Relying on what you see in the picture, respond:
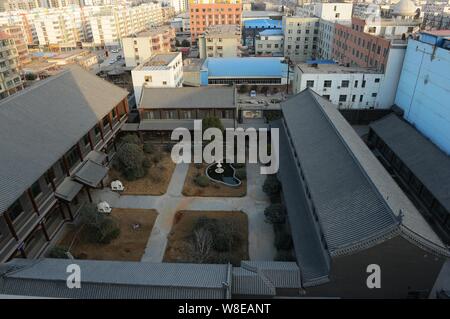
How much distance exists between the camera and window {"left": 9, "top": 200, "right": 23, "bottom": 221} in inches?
870

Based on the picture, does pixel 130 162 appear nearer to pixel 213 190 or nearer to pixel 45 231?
pixel 213 190

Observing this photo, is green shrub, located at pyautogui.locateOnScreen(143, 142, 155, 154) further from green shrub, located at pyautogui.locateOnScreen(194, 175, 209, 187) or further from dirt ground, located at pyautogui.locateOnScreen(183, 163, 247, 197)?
green shrub, located at pyautogui.locateOnScreen(194, 175, 209, 187)

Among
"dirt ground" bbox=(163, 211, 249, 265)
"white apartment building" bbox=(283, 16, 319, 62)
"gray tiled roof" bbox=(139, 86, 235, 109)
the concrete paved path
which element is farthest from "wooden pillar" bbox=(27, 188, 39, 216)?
"white apartment building" bbox=(283, 16, 319, 62)

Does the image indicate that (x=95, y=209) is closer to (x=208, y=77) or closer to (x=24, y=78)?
(x=208, y=77)

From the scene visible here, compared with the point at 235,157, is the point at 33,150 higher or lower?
higher

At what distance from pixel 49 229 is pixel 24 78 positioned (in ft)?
221

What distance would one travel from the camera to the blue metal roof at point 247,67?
203ft

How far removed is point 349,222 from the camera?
62.1 ft

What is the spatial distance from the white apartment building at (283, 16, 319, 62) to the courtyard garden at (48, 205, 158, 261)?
6873cm

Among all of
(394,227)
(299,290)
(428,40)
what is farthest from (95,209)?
(428,40)

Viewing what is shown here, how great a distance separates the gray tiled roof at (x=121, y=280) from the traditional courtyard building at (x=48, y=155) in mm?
3560

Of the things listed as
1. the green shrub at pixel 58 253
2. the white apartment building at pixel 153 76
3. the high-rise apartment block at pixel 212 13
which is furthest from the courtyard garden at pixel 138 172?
the high-rise apartment block at pixel 212 13

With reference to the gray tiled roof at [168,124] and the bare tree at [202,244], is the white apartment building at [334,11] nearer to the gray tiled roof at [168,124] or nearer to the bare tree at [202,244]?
the gray tiled roof at [168,124]

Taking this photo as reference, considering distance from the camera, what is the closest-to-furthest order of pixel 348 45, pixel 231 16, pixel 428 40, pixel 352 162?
pixel 352 162 < pixel 428 40 < pixel 348 45 < pixel 231 16
